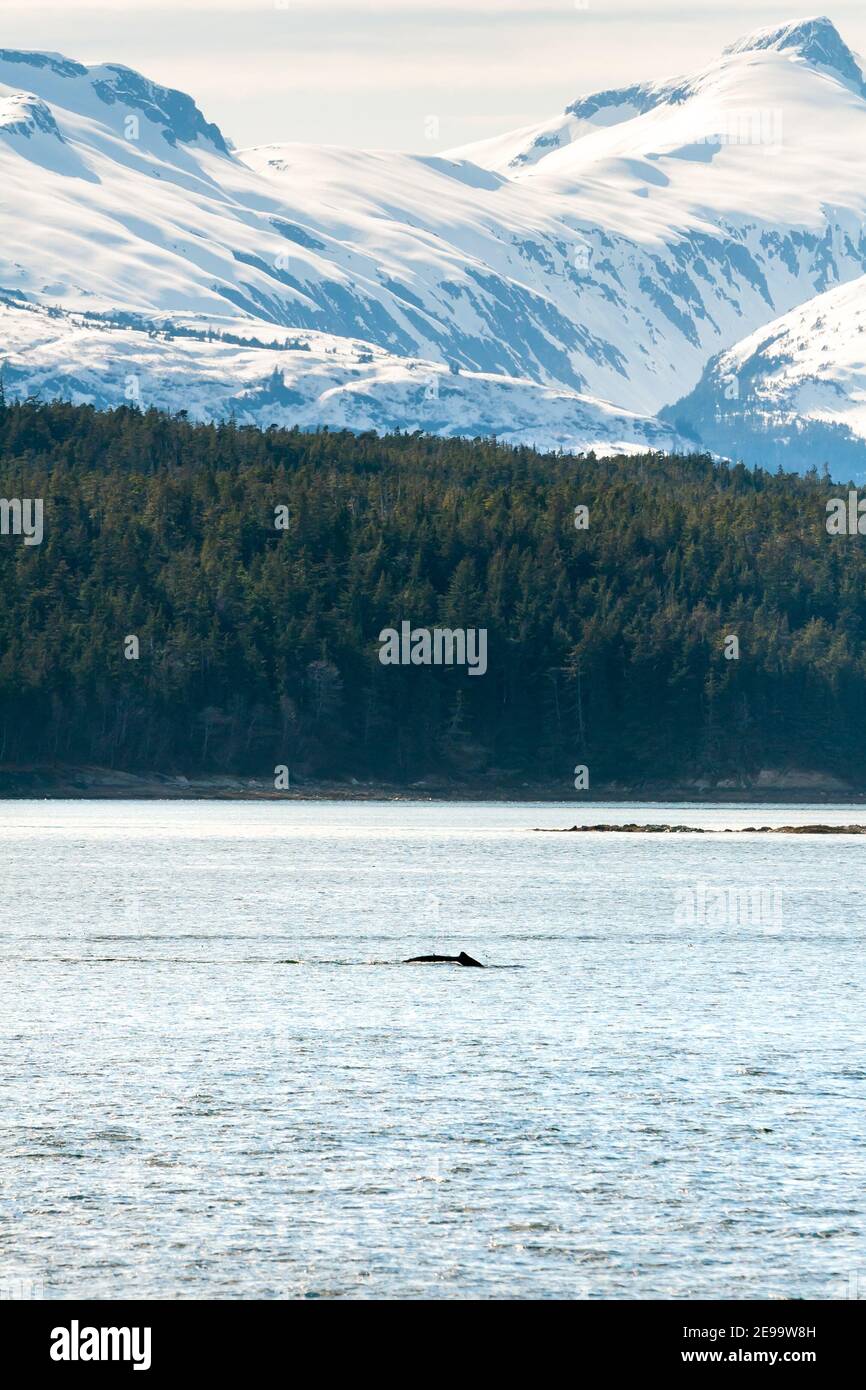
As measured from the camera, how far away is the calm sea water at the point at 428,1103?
132 ft

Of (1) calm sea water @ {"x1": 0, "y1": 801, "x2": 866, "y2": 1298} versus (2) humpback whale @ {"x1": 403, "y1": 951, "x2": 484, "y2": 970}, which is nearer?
(1) calm sea water @ {"x1": 0, "y1": 801, "x2": 866, "y2": 1298}

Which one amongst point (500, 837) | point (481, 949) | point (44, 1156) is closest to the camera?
point (44, 1156)

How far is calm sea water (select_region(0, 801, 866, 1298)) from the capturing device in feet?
132

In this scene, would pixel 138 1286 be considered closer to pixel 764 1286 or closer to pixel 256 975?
pixel 764 1286

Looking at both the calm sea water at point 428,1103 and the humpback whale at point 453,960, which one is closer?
the calm sea water at point 428,1103

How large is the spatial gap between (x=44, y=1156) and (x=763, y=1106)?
57.0ft

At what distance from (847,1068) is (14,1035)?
23535 millimetres

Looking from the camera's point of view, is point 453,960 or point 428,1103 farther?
point 453,960

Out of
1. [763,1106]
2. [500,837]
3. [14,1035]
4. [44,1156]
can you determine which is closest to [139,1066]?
[14,1035]

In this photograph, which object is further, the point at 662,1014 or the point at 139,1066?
the point at 662,1014

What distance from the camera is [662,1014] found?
74.4 m

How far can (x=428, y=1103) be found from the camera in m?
56.0
